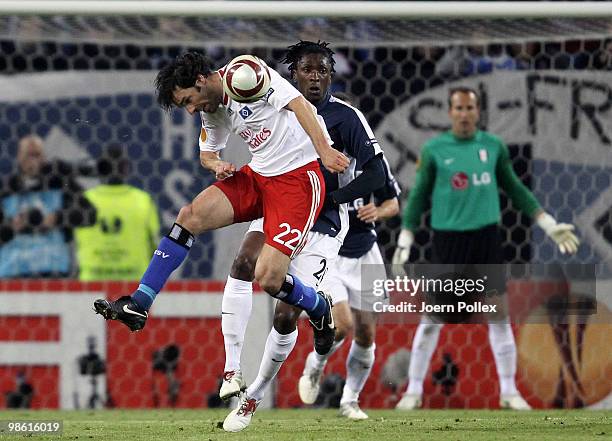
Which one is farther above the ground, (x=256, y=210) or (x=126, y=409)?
(x=256, y=210)

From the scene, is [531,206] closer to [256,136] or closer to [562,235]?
[562,235]

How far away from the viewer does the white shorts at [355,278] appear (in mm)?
7734

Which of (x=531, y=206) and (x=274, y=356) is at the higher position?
(x=531, y=206)

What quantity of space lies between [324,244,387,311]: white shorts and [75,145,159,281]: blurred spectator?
6.71 feet

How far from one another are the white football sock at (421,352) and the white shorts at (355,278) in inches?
23.1

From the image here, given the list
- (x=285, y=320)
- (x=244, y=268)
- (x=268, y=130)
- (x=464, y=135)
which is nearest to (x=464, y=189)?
(x=464, y=135)

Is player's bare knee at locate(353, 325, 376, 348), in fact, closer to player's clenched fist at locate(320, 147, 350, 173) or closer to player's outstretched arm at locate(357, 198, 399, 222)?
player's outstretched arm at locate(357, 198, 399, 222)

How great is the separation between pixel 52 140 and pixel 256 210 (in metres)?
3.75

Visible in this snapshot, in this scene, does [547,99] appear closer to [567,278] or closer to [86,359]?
[567,278]

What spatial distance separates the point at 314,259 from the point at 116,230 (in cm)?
311

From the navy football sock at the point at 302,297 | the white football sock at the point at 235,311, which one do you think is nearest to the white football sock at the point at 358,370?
the navy football sock at the point at 302,297

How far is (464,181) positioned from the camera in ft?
28.7

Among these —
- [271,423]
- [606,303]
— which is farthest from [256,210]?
[606,303]

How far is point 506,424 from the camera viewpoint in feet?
21.8
